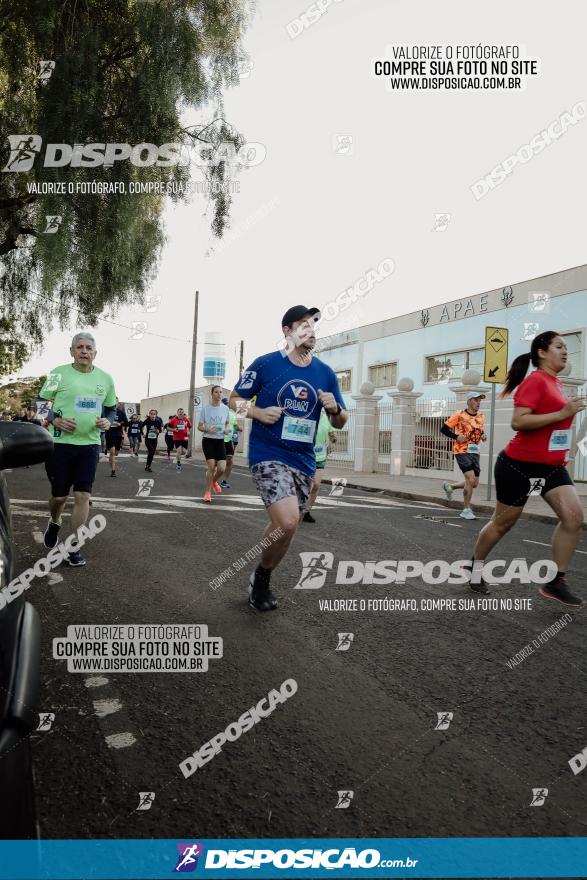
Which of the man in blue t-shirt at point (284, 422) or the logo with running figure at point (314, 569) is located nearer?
the man in blue t-shirt at point (284, 422)

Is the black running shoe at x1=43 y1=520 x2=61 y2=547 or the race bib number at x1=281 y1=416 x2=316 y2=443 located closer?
the race bib number at x1=281 y1=416 x2=316 y2=443

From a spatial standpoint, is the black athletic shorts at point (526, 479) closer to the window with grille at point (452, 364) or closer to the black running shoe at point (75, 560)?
the black running shoe at point (75, 560)

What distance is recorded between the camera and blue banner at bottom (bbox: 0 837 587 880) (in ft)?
6.02

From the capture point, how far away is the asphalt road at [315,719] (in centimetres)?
207

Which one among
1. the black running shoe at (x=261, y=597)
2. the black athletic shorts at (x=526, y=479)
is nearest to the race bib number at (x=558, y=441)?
the black athletic shorts at (x=526, y=479)

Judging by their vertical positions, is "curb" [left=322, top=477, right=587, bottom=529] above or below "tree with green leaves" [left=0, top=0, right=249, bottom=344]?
below

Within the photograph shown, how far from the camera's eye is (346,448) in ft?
92.8

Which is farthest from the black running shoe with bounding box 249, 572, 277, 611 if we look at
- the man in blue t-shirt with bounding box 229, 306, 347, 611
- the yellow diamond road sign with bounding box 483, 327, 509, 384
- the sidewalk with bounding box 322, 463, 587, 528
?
the yellow diamond road sign with bounding box 483, 327, 509, 384

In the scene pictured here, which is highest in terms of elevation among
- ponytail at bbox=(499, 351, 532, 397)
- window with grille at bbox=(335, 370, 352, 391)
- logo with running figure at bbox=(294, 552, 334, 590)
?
window with grille at bbox=(335, 370, 352, 391)

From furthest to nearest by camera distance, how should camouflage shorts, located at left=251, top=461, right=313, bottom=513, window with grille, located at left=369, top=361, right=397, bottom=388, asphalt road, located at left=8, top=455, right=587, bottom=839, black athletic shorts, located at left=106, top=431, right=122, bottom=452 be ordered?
window with grille, located at left=369, top=361, right=397, bottom=388 < black athletic shorts, located at left=106, top=431, right=122, bottom=452 < camouflage shorts, located at left=251, top=461, right=313, bottom=513 < asphalt road, located at left=8, top=455, right=587, bottom=839

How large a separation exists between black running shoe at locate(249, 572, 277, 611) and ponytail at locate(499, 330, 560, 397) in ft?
7.87

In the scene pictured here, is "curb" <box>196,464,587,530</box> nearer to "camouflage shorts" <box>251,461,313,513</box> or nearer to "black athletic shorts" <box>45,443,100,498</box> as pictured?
"camouflage shorts" <box>251,461,313,513</box>

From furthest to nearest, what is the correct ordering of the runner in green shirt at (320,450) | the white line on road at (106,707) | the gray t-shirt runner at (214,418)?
the gray t-shirt runner at (214,418) < the runner in green shirt at (320,450) < the white line on road at (106,707)

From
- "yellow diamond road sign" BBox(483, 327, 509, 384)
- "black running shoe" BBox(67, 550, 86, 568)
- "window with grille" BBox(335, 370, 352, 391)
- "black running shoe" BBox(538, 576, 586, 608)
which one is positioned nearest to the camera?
"black running shoe" BBox(538, 576, 586, 608)
